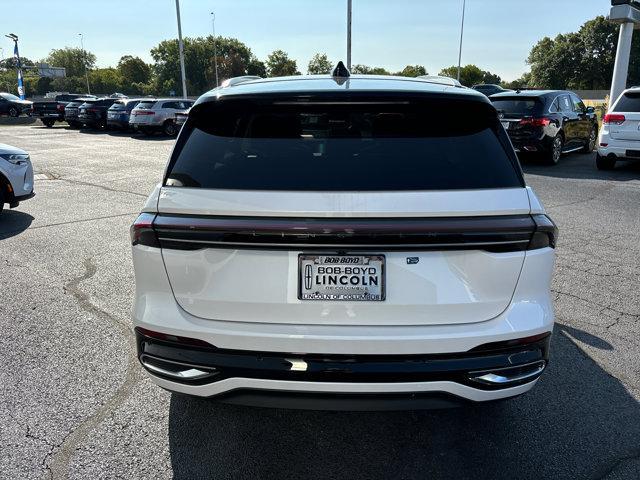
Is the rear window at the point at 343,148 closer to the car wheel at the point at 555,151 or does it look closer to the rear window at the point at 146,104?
the car wheel at the point at 555,151

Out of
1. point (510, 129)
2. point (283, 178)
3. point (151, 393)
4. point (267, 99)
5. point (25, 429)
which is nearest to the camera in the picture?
point (283, 178)

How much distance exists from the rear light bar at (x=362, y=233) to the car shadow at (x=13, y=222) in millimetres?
5807

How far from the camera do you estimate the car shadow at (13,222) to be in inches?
275

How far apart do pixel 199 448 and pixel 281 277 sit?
3.75 feet

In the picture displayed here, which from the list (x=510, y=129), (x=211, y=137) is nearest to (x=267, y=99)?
(x=211, y=137)

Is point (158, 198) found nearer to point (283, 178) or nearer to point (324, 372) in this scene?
point (283, 178)

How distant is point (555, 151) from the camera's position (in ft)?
41.8

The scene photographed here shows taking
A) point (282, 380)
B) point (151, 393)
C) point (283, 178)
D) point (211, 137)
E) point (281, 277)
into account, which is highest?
point (211, 137)

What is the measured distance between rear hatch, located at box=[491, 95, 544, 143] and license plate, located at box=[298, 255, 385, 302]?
1093cm

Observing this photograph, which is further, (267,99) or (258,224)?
(267,99)

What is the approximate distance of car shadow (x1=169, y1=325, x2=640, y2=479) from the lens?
8.26ft


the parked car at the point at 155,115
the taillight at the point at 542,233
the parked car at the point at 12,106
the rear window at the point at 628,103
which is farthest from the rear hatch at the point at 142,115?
the taillight at the point at 542,233

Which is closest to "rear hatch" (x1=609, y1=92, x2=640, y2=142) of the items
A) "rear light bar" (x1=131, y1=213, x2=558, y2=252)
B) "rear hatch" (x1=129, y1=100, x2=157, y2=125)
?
"rear light bar" (x1=131, y1=213, x2=558, y2=252)

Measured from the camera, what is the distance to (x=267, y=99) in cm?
244
